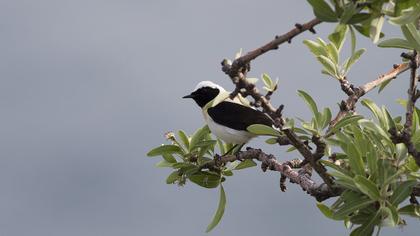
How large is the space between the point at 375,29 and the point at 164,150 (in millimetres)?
3170

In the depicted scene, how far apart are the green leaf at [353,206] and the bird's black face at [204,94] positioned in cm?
592

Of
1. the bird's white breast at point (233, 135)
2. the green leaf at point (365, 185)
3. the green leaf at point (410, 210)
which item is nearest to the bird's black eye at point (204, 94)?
the bird's white breast at point (233, 135)

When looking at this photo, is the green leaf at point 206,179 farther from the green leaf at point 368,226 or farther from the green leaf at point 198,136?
the green leaf at point 368,226

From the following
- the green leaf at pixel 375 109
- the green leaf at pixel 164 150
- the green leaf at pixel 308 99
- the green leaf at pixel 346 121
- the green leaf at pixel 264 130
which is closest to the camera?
the green leaf at pixel 264 130

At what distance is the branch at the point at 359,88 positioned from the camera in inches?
268

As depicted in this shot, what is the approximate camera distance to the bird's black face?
1122 centimetres

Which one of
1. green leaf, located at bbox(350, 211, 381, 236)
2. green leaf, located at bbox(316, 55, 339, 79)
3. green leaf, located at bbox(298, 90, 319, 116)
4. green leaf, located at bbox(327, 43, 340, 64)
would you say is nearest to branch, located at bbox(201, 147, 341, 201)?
green leaf, located at bbox(350, 211, 381, 236)

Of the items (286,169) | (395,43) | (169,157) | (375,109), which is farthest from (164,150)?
(395,43)

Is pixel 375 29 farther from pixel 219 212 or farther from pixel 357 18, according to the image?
pixel 219 212

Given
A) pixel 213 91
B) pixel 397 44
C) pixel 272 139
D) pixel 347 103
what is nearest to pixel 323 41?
pixel 347 103

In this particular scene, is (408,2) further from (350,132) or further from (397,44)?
(350,132)

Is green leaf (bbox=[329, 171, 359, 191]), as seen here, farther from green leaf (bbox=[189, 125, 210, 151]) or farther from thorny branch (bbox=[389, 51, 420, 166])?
green leaf (bbox=[189, 125, 210, 151])

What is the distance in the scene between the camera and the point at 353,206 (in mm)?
5402

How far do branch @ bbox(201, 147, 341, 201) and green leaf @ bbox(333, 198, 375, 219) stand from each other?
35 cm
